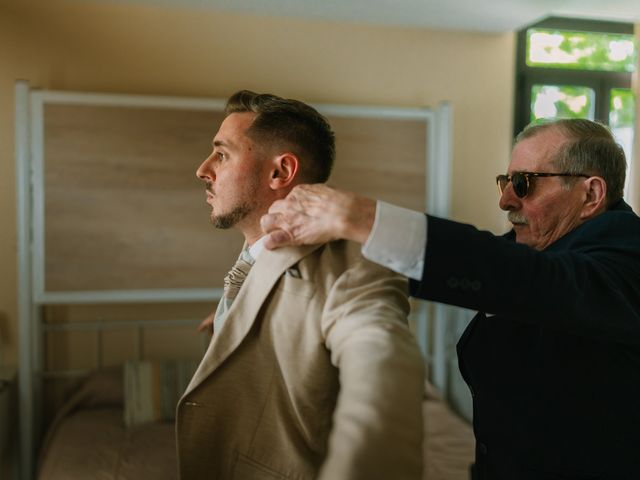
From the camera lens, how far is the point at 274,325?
2.92 ft

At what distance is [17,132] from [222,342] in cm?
221

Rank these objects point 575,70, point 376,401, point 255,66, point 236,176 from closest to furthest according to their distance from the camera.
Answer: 1. point 376,401
2. point 236,176
3. point 255,66
4. point 575,70

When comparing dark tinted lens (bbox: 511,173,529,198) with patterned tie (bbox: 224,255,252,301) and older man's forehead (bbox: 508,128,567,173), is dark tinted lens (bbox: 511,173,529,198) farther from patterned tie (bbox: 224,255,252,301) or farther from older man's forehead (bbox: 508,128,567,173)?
patterned tie (bbox: 224,255,252,301)

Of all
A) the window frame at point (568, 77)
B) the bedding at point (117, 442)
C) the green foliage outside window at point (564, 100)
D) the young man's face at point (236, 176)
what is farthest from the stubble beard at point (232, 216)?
the window frame at point (568, 77)

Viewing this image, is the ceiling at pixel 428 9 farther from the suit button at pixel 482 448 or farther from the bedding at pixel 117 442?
the suit button at pixel 482 448

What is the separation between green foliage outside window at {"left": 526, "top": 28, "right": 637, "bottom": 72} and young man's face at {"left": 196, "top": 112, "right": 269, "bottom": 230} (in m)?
2.32

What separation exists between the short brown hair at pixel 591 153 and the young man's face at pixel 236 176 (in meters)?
0.53

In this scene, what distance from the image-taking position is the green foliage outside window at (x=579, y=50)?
3.08m

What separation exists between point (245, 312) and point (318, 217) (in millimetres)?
175

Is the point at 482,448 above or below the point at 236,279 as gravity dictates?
below

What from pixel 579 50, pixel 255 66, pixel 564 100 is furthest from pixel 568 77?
pixel 255 66

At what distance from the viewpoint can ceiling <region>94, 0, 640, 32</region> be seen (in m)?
2.83

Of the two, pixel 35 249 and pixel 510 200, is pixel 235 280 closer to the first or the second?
pixel 510 200

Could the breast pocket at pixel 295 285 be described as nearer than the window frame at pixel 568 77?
Yes
